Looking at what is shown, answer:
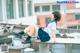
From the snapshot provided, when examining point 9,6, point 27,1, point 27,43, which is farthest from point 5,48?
point 27,1

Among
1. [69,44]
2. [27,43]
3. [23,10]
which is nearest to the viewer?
[69,44]

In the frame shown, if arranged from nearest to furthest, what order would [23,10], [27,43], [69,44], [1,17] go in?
1. [69,44]
2. [27,43]
3. [1,17]
4. [23,10]

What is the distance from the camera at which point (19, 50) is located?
20.0 ft

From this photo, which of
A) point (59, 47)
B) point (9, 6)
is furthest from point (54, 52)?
point (9, 6)

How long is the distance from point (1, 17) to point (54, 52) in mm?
7173

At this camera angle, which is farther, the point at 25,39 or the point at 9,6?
the point at 9,6

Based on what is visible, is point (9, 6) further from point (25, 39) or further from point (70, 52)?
point (70, 52)

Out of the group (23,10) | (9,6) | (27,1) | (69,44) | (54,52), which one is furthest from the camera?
(27,1)

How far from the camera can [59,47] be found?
227 inches

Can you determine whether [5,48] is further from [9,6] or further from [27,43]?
[9,6]

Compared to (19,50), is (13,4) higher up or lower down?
higher up

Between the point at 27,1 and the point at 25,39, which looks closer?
the point at 25,39

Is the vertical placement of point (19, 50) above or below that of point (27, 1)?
below

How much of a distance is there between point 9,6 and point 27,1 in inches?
177
